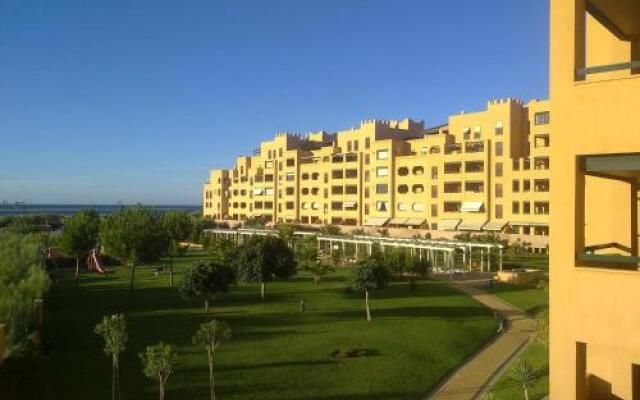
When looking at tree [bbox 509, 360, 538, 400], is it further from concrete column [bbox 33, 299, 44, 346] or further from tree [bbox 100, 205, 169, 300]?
tree [bbox 100, 205, 169, 300]

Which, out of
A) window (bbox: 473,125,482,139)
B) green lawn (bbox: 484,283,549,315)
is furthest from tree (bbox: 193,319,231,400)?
window (bbox: 473,125,482,139)

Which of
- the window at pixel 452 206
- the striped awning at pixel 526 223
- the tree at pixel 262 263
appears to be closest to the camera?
the tree at pixel 262 263

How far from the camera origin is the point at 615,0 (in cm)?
777

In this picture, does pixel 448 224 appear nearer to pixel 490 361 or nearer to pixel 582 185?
pixel 490 361

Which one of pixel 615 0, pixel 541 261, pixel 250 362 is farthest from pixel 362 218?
pixel 615 0

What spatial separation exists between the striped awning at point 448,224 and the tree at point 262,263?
42915 mm

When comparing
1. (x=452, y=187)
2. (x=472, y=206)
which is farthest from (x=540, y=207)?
(x=452, y=187)

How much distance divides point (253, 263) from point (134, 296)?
339 inches

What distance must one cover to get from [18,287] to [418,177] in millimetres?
66259

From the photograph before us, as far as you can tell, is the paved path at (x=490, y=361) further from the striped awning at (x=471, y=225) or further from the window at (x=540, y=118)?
the window at (x=540, y=118)

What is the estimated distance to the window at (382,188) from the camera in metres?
87.3

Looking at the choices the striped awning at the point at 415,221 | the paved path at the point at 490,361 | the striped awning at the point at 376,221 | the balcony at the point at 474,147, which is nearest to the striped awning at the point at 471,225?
the striped awning at the point at 415,221

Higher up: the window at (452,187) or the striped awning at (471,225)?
the window at (452,187)

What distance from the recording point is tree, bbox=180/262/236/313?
31.0 meters
